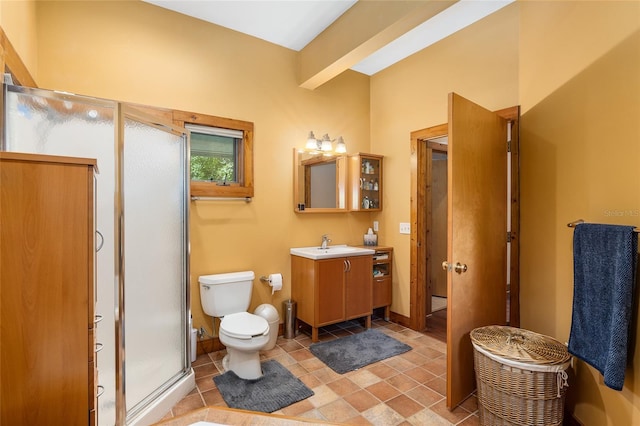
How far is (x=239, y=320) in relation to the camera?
2539mm

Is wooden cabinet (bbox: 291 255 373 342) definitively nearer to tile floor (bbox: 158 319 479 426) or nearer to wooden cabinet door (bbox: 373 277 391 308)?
wooden cabinet door (bbox: 373 277 391 308)

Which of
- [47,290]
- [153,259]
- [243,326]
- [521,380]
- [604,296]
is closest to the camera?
[47,290]

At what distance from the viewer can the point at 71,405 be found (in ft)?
3.61

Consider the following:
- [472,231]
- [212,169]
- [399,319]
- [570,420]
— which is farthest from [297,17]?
[570,420]

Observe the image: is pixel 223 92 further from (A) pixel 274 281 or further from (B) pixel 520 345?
(B) pixel 520 345

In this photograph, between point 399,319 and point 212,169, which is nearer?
point 212,169

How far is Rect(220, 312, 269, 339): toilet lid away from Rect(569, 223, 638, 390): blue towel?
6.49ft

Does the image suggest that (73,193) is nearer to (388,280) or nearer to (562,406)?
(562,406)

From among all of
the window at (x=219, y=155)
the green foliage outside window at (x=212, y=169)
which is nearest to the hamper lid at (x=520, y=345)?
the window at (x=219, y=155)

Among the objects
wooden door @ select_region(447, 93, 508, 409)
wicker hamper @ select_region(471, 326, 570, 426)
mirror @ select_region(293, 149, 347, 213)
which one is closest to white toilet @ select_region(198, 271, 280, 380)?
mirror @ select_region(293, 149, 347, 213)

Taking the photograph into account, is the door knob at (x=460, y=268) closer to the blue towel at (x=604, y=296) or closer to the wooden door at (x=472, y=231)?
the wooden door at (x=472, y=231)

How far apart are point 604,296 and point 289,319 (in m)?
2.52

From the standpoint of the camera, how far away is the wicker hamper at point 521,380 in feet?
5.31

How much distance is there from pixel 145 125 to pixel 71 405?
5.13 feet
